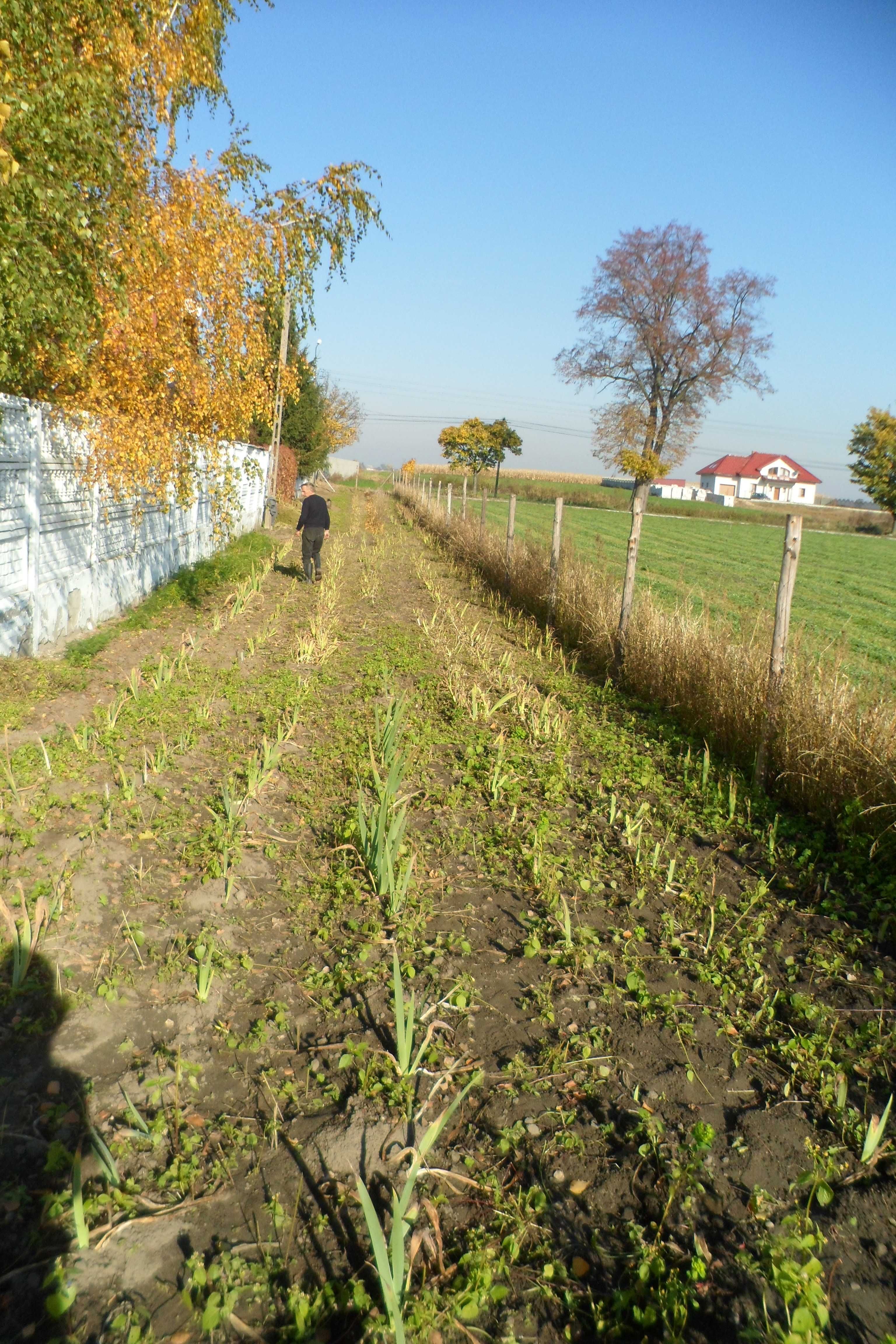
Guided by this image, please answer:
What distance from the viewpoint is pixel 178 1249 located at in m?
2.16

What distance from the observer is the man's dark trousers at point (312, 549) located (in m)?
13.2

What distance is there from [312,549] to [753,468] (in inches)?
3999

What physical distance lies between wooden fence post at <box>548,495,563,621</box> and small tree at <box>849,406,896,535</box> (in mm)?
54060

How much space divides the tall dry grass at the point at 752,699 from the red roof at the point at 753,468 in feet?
335

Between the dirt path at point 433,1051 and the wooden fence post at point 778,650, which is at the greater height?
the wooden fence post at point 778,650

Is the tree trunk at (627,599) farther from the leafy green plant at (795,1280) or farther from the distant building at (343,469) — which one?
the distant building at (343,469)

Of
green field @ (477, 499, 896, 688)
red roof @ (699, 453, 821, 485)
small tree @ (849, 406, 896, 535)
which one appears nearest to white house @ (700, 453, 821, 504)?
red roof @ (699, 453, 821, 485)

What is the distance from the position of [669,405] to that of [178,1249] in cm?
4910

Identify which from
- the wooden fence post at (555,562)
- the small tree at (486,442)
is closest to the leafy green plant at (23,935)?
the wooden fence post at (555,562)

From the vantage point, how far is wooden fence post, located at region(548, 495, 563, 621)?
10305 mm

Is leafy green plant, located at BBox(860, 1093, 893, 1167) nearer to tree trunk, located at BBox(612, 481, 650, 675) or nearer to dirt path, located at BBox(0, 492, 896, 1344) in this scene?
dirt path, located at BBox(0, 492, 896, 1344)

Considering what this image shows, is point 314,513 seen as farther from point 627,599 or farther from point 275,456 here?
point 275,456

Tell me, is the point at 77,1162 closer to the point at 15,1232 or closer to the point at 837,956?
the point at 15,1232

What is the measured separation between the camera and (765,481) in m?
102
